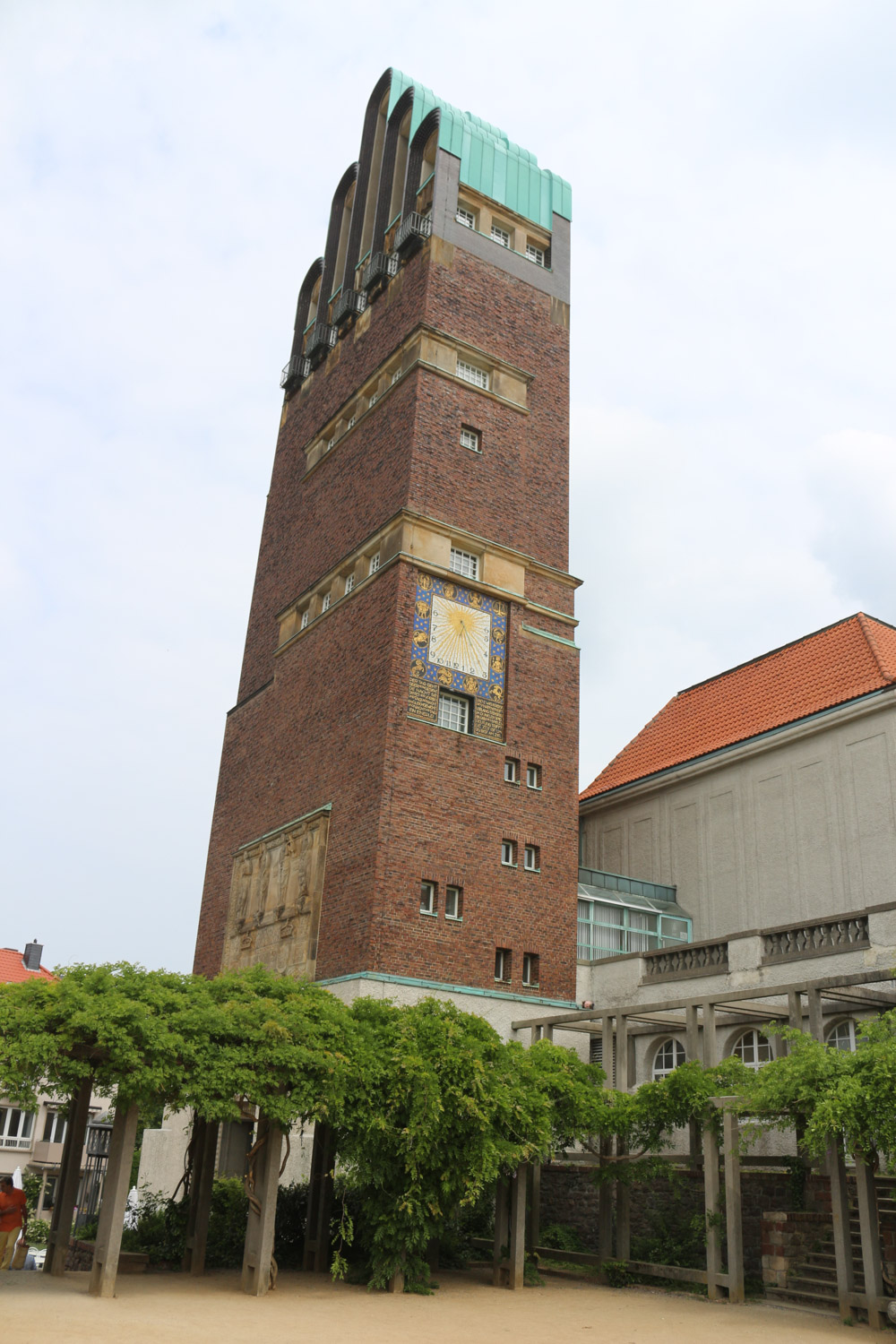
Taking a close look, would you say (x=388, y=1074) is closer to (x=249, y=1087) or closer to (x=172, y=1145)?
(x=249, y=1087)

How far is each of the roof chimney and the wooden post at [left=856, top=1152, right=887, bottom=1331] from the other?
52435 mm

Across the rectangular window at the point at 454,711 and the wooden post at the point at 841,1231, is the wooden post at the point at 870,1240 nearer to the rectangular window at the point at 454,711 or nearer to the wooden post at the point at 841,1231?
the wooden post at the point at 841,1231

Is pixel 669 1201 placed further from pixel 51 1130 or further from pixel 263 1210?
pixel 51 1130

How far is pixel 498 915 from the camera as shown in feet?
88.2

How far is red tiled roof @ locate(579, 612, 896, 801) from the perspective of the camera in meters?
30.4

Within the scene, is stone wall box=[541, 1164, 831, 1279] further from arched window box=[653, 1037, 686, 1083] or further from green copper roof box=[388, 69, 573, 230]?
green copper roof box=[388, 69, 573, 230]

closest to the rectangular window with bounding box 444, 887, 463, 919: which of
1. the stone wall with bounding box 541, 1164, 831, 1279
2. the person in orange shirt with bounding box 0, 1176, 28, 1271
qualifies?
the stone wall with bounding box 541, 1164, 831, 1279

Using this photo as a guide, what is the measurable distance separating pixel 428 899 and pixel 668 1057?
6.49m

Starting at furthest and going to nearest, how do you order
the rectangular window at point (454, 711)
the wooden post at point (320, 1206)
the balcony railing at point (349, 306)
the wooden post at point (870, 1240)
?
1. the balcony railing at point (349, 306)
2. the rectangular window at point (454, 711)
3. the wooden post at point (320, 1206)
4. the wooden post at point (870, 1240)

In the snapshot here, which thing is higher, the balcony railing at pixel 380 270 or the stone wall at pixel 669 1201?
the balcony railing at pixel 380 270

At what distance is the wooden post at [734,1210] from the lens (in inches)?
651

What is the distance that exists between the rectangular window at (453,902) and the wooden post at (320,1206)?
799cm

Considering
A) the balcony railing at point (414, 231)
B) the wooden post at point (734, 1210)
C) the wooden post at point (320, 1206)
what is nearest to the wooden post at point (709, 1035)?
the wooden post at point (734, 1210)

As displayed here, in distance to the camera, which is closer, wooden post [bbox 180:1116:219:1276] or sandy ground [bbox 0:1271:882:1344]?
sandy ground [bbox 0:1271:882:1344]
